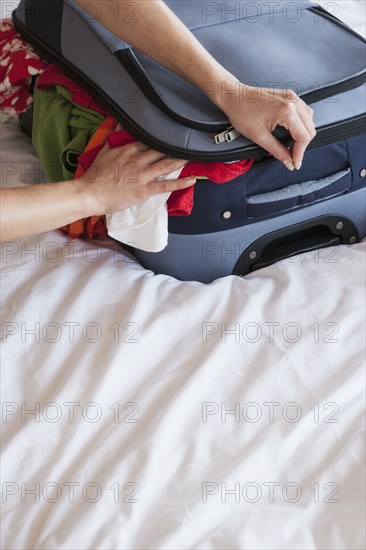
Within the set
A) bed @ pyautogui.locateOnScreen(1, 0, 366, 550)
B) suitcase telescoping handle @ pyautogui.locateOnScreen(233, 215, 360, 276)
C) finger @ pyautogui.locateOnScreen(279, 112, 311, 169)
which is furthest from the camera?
suitcase telescoping handle @ pyautogui.locateOnScreen(233, 215, 360, 276)

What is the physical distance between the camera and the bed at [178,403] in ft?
2.96

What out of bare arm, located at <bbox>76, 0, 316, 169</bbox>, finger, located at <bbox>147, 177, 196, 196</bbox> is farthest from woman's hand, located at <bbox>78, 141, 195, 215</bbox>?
bare arm, located at <bbox>76, 0, 316, 169</bbox>

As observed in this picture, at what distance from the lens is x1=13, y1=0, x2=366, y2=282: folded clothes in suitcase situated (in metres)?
1.11

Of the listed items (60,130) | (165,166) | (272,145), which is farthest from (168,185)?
(60,130)

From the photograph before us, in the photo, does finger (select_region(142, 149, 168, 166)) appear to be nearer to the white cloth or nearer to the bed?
the white cloth

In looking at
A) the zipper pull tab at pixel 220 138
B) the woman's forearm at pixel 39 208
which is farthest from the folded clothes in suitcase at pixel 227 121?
the woman's forearm at pixel 39 208

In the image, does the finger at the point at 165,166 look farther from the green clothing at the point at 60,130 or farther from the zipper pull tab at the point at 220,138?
the green clothing at the point at 60,130

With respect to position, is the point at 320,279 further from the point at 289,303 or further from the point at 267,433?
the point at 267,433

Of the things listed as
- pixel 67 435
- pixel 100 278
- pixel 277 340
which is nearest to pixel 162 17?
pixel 100 278

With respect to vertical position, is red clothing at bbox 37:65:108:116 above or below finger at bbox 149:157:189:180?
above

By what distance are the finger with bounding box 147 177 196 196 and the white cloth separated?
0.05 feet

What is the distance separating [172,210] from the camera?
3.77 feet

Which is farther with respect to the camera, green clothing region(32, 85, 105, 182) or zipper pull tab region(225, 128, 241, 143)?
green clothing region(32, 85, 105, 182)

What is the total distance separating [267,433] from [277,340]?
152 mm
